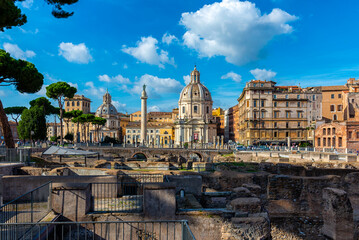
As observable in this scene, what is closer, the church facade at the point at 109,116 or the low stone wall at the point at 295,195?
the low stone wall at the point at 295,195

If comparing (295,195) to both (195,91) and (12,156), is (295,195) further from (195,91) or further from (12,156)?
(195,91)

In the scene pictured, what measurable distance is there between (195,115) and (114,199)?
78.8 metres

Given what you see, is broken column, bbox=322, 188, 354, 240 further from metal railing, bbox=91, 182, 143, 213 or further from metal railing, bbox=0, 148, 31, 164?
metal railing, bbox=0, 148, 31, 164

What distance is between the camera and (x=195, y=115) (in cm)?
8662

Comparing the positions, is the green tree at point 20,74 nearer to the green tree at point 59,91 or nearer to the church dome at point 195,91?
the green tree at point 59,91

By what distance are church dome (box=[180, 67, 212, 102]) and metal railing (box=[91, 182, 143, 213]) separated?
3040 inches

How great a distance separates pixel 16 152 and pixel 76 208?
12092 millimetres

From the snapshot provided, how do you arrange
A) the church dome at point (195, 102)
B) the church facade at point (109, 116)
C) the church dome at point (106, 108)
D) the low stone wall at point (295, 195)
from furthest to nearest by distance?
the church dome at point (106, 108), the church facade at point (109, 116), the church dome at point (195, 102), the low stone wall at point (295, 195)

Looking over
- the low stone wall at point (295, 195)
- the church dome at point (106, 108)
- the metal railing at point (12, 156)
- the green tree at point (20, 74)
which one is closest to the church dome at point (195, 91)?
the church dome at point (106, 108)

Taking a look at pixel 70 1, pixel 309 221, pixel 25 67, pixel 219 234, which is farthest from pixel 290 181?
pixel 25 67

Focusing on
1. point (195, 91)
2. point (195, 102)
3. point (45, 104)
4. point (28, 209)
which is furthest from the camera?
point (195, 91)

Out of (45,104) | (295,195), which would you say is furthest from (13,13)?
(45,104)

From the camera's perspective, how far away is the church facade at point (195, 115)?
83000 millimetres

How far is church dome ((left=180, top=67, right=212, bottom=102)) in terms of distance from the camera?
285ft
